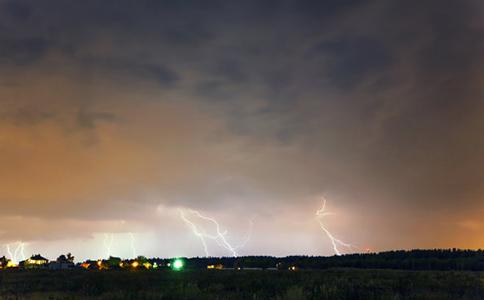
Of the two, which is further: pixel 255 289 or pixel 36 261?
pixel 36 261

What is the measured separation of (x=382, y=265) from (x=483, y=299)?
3918 inches

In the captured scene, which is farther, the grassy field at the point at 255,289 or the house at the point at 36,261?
the house at the point at 36,261

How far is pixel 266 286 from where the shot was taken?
25531mm

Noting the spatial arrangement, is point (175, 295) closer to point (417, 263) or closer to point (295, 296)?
point (295, 296)

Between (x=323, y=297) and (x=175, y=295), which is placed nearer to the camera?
(x=323, y=297)

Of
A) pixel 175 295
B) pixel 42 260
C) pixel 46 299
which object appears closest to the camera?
pixel 175 295

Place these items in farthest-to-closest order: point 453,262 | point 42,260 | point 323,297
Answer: point 42,260 → point 453,262 → point 323,297

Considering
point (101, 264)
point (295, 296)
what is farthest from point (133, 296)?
point (101, 264)

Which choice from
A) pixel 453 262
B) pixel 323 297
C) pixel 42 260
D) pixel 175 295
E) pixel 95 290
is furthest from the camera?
pixel 42 260

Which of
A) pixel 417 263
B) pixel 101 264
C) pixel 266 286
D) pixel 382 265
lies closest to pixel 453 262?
pixel 417 263

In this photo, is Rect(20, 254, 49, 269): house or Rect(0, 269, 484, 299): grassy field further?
Rect(20, 254, 49, 269): house

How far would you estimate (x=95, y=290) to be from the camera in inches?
1001

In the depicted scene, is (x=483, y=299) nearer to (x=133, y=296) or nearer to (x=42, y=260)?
(x=133, y=296)

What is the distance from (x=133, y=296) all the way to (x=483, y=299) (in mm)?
14215
